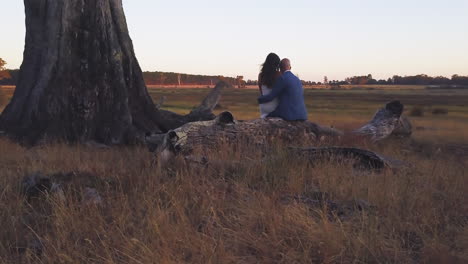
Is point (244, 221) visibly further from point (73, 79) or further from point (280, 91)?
point (73, 79)

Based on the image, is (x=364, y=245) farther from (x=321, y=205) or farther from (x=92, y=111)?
(x=92, y=111)

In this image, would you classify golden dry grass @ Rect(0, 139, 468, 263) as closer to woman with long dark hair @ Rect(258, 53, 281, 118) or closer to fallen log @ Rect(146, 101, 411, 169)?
fallen log @ Rect(146, 101, 411, 169)

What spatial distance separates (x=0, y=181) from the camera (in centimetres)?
462

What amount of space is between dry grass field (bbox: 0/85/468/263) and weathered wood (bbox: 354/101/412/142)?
3846mm

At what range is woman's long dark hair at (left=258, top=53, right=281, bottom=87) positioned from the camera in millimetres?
7812

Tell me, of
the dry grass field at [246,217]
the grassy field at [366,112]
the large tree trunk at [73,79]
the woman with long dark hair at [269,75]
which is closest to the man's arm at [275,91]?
the woman with long dark hair at [269,75]

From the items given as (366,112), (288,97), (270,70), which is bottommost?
(366,112)

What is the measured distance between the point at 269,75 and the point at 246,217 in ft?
15.0

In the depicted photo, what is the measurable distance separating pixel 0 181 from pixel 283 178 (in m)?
2.94

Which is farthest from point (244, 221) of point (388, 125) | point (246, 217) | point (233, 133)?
point (388, 125)

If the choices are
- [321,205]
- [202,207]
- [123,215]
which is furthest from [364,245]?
[123,215]

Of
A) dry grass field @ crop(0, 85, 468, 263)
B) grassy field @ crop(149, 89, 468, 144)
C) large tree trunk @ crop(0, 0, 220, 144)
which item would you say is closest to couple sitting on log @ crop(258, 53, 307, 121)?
dry grass field @ crop(0, 85, 468, 263)

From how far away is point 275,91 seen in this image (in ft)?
25.0

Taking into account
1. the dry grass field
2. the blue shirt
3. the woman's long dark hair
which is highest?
the woman's long dark hair
